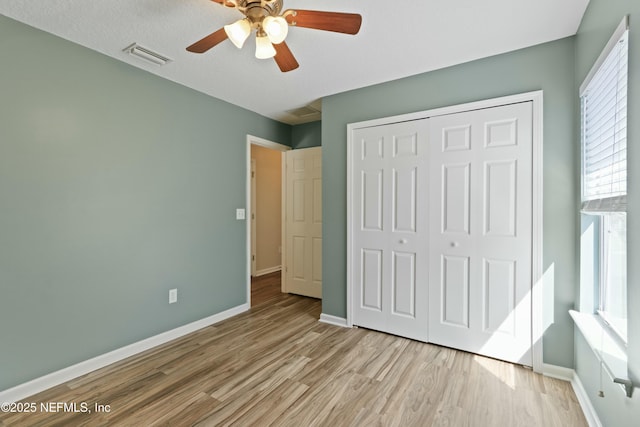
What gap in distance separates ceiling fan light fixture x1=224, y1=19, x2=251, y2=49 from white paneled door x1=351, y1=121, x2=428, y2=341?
5.41ft

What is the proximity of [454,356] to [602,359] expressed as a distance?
1149 mm

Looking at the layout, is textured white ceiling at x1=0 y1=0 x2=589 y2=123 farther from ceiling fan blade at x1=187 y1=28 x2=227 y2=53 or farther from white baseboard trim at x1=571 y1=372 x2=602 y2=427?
white baseboard trim at x1=571 y1=372 x2=602 y2=427

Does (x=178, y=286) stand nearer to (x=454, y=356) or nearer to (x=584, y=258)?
(x=454, y=356)

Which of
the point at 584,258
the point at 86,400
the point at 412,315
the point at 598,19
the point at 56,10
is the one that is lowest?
the point at 86,400

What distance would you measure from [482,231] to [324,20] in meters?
1.95

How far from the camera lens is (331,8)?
174 cm

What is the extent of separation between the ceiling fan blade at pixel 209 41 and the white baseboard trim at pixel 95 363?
239cm

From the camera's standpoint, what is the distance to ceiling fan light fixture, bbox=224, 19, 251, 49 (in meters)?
1.44

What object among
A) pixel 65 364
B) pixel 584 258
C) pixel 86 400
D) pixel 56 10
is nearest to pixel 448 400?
pixel 584 258

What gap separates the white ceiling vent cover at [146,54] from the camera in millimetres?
2157

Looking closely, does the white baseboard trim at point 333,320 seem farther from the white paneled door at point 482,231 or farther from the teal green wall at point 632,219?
the teal green wall at point 632,219

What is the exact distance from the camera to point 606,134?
1.51 metres

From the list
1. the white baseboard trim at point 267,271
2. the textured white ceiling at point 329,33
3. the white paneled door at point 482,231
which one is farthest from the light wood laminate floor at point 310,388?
the white baseboard trim at point 267,271

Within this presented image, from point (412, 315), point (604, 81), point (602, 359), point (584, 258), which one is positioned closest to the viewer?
point (602, 359)
